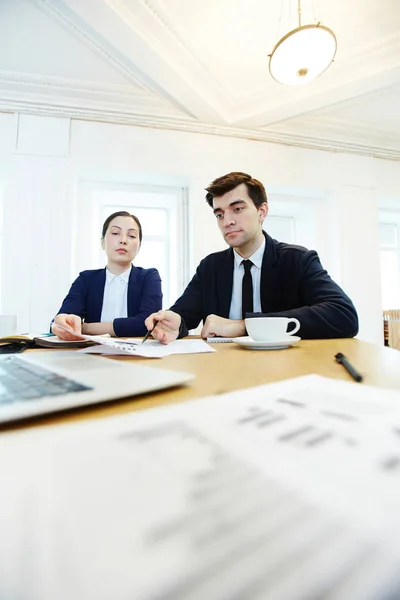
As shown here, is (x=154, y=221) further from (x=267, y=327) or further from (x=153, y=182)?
(x=267, y=327)

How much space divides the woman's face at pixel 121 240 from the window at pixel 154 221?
1.09m

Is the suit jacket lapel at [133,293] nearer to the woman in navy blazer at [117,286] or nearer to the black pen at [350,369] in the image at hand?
the woman in navy blazer at [117,286]

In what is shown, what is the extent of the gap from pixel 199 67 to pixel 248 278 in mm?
1745

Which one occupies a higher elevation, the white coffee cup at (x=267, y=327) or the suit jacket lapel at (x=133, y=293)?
the suit jacket lapel at (x=133, y=293)

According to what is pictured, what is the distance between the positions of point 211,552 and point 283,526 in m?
0.03

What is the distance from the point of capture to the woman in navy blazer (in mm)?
1446

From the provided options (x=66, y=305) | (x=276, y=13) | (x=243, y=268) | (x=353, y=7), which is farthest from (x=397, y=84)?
(x=66, y=305)

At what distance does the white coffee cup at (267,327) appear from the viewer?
2.00 ft

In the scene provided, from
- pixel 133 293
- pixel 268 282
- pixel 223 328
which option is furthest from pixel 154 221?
pixel 223 328

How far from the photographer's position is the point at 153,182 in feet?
8.71

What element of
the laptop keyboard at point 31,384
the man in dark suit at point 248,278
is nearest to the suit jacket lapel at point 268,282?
the man in dark suit at point 248,278

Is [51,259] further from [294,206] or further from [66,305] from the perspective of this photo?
[294,206]

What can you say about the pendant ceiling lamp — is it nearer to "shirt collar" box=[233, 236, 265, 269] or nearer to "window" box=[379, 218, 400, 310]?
"shirt collar" box=[233, 236, 265, 269]

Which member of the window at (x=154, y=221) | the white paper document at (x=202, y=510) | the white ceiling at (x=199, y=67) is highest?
the white ceiling at (x=199, y=67)
